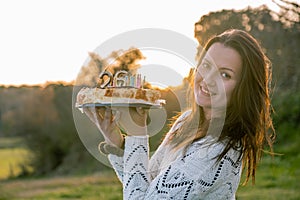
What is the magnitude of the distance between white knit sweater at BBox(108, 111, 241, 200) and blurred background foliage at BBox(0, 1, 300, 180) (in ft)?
15.5

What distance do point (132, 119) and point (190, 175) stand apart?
1.00 feet

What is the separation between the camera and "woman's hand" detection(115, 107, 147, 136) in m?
2.20

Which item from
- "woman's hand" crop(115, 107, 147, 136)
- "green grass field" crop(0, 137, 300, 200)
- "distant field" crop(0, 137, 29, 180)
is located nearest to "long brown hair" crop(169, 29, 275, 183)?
"woman's hand" crop(115, 107, 147, 136)

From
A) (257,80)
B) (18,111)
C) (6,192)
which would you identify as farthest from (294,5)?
(18,111)

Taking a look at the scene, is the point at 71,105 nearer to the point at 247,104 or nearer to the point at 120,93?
the point at 120,93

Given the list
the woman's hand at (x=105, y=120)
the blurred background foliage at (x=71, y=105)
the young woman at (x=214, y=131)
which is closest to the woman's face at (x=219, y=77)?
the young woman at (x=214, y=131)

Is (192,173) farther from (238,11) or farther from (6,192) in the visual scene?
(238,11)

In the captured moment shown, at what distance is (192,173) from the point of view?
2.06 m

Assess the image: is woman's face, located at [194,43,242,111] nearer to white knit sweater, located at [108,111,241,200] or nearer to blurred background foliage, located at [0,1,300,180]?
white knit sweater, located at [108,111,241,200]

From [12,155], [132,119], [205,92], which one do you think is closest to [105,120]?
[132,119]

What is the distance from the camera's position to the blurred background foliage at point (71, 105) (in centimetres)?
845

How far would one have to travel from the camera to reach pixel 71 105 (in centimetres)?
1156

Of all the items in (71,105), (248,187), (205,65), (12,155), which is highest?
(205,65)

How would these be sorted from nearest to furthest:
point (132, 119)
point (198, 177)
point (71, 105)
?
point (198, 177) < point (132, 119) < point (71, 105)
